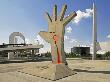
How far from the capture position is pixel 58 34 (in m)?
25.4

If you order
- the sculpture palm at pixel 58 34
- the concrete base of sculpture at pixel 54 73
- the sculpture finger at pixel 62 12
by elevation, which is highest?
the sculpture finger at pixel 62 12

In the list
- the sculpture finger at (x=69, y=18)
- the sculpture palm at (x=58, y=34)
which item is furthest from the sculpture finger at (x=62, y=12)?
the sculpture finger at (x=69, y=18)

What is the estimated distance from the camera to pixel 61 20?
25.5 metres

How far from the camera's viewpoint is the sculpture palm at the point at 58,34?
25.0 m

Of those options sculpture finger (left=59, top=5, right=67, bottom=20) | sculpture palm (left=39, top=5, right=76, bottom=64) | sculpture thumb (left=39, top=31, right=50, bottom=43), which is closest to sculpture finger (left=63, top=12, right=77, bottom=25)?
sculpture palm (left=39, top=5, right=76, bottom=64)

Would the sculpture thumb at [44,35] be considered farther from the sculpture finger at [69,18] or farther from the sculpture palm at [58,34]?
the sculpture finger at [69,18]

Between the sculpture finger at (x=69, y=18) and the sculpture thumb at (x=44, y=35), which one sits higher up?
the sculpture finger at (x=69, y=18)

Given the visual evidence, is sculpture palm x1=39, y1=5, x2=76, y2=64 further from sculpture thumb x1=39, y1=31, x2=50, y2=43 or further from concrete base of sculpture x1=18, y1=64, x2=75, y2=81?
concrete base of sculpture x1=18, y1=64, x2=75, y2=81

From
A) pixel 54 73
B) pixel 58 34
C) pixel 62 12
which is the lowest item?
pixel 54 73

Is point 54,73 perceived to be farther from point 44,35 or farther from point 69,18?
point 44,35

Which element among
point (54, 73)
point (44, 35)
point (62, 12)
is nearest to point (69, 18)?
point (62, 12)

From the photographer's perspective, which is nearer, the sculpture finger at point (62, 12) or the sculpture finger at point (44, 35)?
the sculpture finger at point (62, 12)

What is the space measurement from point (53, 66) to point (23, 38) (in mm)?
65550

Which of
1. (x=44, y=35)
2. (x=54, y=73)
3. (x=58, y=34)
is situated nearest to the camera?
(x=54, y=73)
